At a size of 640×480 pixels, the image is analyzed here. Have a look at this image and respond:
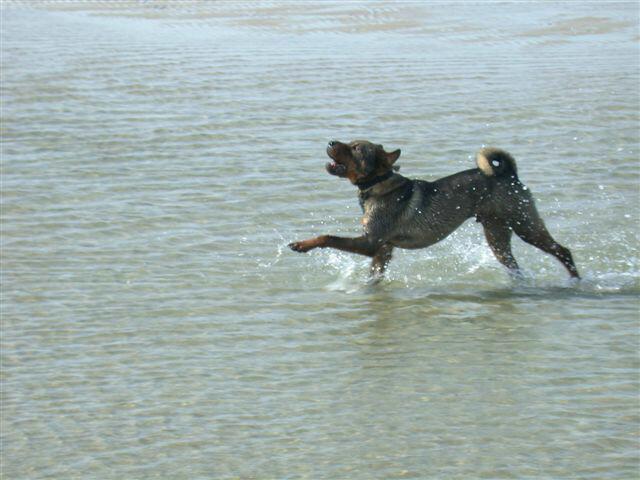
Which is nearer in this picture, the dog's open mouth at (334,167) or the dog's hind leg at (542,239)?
the dog's open mouth at (334,167)

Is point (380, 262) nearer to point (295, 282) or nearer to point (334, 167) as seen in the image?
point (295, 282)

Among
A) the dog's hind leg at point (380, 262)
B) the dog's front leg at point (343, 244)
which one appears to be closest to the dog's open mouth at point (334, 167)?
the dog's front leg at point (343, 244)

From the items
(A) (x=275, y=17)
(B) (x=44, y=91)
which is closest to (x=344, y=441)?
(B) (x=44, y=91)

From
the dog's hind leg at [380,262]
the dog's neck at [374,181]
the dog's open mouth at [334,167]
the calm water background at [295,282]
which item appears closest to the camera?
the calm water background at [295,282]

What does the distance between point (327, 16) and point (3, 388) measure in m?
15.5

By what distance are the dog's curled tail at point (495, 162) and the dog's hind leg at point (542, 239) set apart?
348 millimetres

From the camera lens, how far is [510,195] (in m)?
8.36

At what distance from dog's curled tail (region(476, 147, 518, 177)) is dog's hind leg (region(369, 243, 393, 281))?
2.59 feet

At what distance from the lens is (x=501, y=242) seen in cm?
859

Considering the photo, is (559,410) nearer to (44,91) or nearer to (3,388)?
(3,388)

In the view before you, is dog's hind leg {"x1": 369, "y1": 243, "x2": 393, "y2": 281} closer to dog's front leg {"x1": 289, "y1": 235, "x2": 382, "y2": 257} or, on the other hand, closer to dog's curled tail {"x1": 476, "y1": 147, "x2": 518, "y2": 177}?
dog's front leg {"x1": 289, "y1": 235, "x2": 382, "y2": 257}

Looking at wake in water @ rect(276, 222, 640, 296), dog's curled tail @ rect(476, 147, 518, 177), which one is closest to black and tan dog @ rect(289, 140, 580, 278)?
dog's curled tail @ rect(476, 147, 518, 177)

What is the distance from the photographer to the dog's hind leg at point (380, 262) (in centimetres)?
855

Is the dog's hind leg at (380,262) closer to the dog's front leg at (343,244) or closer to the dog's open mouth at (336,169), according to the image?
the dog's front leg at (343,244)
